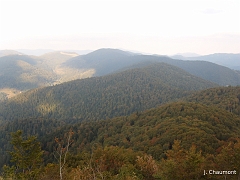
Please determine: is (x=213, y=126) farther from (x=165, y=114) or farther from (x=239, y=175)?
(x=239, y=175)

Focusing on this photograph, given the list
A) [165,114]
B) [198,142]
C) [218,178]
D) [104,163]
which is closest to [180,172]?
[218,178]

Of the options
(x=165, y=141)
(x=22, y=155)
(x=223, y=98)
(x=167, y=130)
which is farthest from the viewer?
(x=223, y=98)

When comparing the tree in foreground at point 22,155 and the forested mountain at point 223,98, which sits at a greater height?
the tree in foreground at point 22,155

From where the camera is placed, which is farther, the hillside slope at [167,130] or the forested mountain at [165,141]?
the hillside slope at [167,130]

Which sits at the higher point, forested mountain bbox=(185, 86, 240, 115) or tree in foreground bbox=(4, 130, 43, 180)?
tree in foreground bbox=(4, 130, 43, 180)

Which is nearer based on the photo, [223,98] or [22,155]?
[22,155]

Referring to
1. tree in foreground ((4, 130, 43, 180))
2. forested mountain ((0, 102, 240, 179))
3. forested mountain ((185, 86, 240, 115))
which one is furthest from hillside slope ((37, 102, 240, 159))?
tree in foreground ((4, 130, 43, 180))

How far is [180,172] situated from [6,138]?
160 m

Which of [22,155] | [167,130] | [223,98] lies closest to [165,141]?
[167,130]

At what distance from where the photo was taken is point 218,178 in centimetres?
2836

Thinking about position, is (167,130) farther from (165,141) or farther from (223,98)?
(223,98)

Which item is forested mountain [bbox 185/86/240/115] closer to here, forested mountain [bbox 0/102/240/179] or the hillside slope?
the hillside slope

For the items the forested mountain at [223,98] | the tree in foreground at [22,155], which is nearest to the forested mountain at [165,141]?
the tree in foreground at [22,155]

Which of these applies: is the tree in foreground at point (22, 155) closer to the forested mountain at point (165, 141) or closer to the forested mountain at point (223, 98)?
the forested mountain at point (165, 141)
